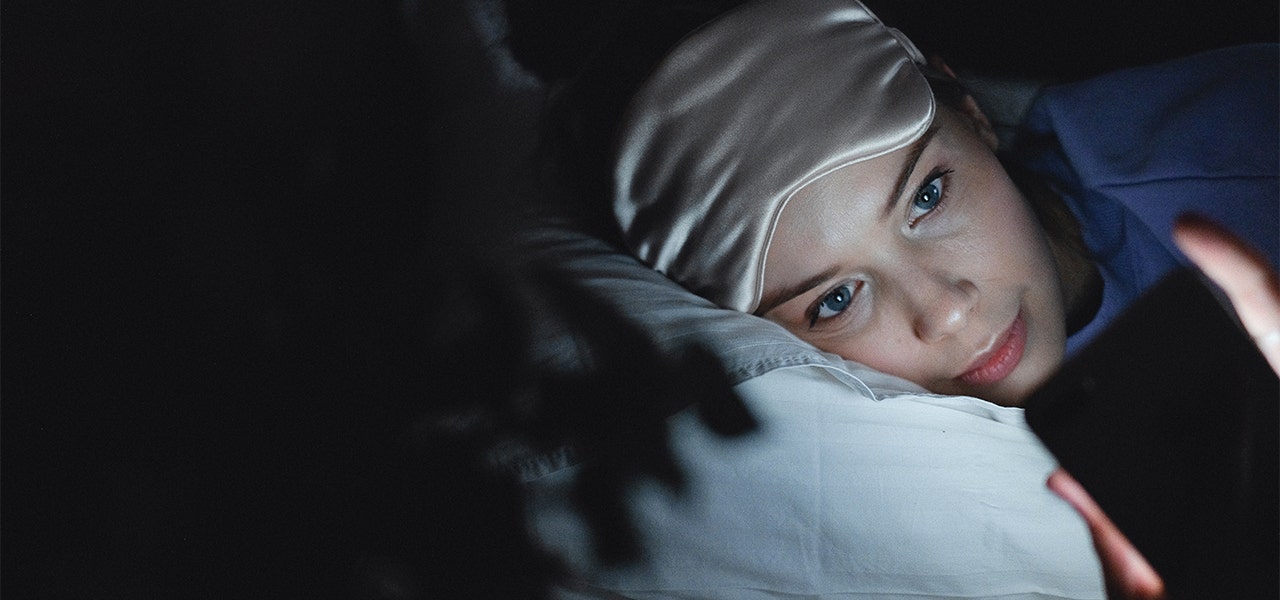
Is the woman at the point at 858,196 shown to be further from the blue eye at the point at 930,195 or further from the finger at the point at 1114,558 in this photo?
the finger at the point at 1114,558

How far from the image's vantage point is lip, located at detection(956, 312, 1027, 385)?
0.75 m

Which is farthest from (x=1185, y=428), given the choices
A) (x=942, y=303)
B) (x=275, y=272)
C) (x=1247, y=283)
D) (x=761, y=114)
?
(x=275, y=272)

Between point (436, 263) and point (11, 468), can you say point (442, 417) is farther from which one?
point (11, 468)

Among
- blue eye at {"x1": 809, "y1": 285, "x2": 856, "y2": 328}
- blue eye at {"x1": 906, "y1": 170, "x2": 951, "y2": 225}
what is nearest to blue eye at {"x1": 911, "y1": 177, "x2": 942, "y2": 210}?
blue eye at {"x1": 906, "y1": 170, "x2": 951, "y2": 225}

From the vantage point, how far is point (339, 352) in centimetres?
102

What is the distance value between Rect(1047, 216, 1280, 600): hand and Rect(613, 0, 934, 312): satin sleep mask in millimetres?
237

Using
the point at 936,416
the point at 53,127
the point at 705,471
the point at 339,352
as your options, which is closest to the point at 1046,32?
the point at 936,416

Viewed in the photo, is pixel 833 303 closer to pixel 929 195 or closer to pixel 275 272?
pixel 929 195

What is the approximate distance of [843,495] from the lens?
2.39ft

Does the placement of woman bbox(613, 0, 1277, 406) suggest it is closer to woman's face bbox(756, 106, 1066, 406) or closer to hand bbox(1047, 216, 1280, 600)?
woman's face bbox(756, 106, 1066, 406)

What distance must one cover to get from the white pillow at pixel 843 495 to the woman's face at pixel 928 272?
0.04 m

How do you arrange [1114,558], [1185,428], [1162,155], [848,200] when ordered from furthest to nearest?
[1162,155] < [848,200] < [1114,558] < [1185,428]

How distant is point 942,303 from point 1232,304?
0.21 m

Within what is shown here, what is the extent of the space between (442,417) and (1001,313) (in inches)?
22.7
